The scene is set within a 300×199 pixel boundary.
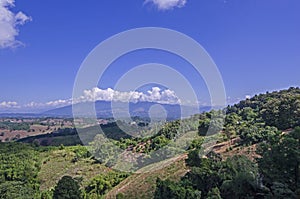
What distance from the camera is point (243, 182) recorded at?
12.2m

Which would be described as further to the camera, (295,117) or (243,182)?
(295,117)

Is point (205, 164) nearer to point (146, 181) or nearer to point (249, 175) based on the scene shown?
point (249, 175)

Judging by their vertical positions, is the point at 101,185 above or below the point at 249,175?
below

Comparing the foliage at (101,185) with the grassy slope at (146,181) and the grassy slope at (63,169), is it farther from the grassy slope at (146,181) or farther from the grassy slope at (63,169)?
the grassy slope at (63,169)

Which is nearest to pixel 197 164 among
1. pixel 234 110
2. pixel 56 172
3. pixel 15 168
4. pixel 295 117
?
pixel 295 117

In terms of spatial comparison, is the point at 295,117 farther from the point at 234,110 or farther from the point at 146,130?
the point at 234,110

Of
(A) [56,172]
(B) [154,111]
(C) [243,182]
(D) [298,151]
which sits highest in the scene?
(B) [154,111]

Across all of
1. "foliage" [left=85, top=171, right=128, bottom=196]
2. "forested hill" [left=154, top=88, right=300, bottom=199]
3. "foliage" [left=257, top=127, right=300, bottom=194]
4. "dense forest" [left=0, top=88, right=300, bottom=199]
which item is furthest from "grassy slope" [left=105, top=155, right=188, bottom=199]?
"foliage" [left=257, top=127, right=300, bottom=194]

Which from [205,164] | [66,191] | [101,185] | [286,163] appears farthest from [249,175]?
[101,185]

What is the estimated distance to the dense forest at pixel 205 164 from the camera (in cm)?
1152

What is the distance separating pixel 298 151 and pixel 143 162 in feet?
63.8

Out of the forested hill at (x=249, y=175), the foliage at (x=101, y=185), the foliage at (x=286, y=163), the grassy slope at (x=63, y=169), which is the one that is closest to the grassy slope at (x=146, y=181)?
the foliage at (x=101, y=185)

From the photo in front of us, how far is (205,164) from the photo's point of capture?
1531 centimetres

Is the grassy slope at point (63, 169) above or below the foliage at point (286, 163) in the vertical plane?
below
